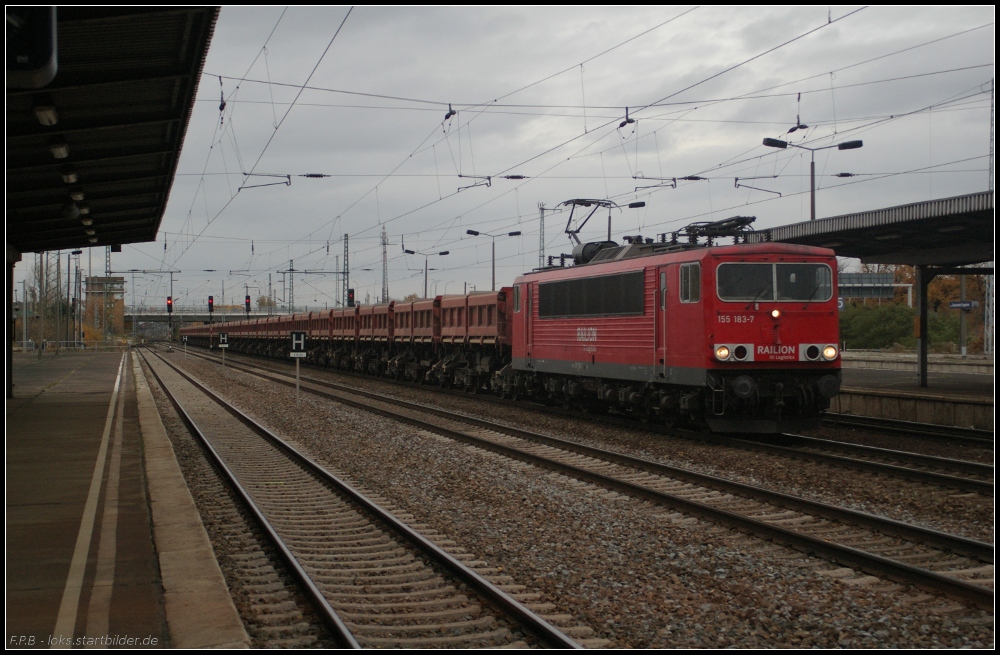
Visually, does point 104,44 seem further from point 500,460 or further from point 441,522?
point 500,460

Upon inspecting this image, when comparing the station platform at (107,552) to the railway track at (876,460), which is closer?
the station platform at (107,552)

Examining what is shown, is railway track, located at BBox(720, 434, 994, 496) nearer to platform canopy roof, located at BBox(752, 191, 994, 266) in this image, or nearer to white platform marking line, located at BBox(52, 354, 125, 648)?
platform canopy roof, located at BBox(752, 191, 994, 266)

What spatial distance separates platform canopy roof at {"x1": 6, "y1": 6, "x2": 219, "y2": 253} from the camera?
937cm

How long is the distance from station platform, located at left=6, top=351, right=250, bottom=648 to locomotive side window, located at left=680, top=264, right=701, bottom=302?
8183 mm

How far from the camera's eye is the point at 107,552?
23.7ft

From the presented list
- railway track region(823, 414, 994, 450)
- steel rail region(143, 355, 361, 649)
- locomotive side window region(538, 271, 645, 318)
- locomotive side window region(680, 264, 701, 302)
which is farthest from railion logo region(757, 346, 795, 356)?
steel rail region(143, 355, 361, 649)

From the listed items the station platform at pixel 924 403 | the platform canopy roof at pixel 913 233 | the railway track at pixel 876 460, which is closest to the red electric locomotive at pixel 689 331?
the railway track at pixel 876 460

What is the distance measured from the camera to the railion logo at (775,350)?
14.0 metres

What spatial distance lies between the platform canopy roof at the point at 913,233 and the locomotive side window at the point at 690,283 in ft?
8.58

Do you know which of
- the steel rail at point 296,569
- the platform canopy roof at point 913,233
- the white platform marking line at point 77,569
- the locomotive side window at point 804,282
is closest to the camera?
the white platform marking line at point 77,569

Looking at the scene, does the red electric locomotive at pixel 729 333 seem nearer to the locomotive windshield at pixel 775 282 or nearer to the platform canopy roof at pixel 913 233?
the locomotive windshield at pixel 775 282

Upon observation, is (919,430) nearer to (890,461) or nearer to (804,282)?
(890,461)

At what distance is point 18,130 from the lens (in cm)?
1205

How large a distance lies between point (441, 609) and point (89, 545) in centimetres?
324
